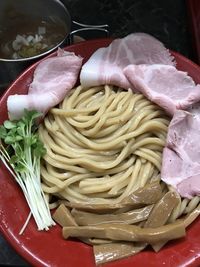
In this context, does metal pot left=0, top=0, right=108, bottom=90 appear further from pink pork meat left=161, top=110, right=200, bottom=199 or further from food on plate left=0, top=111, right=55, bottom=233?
pink pork meat left=161, top=110, right=200, bottom=199

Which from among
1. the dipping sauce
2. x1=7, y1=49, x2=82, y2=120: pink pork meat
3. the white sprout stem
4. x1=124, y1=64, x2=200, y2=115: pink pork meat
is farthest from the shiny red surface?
the dipping sauce

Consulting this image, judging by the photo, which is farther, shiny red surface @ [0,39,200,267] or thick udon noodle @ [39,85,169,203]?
thick udon noodle @ [39,85,169,203]

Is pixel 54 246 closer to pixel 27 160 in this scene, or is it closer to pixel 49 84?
pixel 27 160

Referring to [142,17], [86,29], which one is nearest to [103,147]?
[86,29]

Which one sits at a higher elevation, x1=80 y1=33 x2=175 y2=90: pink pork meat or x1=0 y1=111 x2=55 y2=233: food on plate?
x1=80 y1=33 x2=175 y2=90: pink pork meat

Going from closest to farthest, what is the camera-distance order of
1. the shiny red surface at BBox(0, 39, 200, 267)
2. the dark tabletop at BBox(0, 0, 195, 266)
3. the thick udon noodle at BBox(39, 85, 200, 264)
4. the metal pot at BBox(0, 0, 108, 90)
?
the shiny red surface at BBox(0, 39, 200, 267) → the thick udon noodle at BBox(39, 85, 200, 264) → the metal pot at BBox(0, 0, 108, 90) → the dark tabletop at BBox(0, 0, 195, 266)

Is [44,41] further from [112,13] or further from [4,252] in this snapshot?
[4,252]
